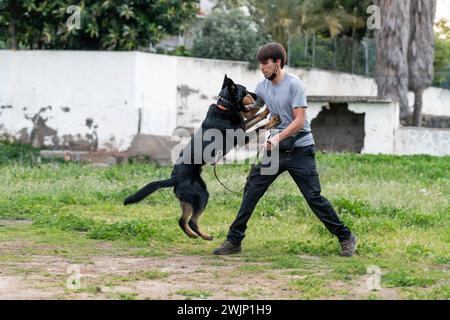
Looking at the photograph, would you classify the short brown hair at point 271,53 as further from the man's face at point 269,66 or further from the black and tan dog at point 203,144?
the black and tan dog at point 203,144

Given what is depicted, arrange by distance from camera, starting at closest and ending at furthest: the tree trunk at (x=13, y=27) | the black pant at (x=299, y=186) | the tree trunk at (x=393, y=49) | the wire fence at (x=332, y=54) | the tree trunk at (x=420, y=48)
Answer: the black pant at (x=299, y=186), the tree trunk at (x=13, y=27), the tree trunk at (x=393, y=49), the tree trunk at (x=420, y=48), the wire fence at (x=332, y=54)

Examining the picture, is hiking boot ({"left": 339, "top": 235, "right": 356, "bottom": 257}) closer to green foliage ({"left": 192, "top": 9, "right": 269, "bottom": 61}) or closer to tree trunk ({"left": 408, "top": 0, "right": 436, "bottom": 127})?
green foliage ({"left": 192, "top": 9, "right": 269, "bottom": 61})

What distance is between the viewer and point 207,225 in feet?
35.4

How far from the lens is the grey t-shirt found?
845 centimetres

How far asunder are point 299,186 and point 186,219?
44.9 inches

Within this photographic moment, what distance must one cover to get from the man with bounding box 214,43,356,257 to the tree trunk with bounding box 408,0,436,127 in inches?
700

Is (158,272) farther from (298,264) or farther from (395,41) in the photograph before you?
(395,41)

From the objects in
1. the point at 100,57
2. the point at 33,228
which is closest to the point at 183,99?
the point at 100,57

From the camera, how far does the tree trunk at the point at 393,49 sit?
967 inches

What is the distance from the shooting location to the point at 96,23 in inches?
728

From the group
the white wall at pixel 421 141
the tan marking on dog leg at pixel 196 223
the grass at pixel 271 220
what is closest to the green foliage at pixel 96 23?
the grass at pixel 271 220

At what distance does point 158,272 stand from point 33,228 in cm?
318

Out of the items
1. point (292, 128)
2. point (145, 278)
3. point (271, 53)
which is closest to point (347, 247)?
point (292, 128)

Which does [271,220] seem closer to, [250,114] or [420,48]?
[250,114]
